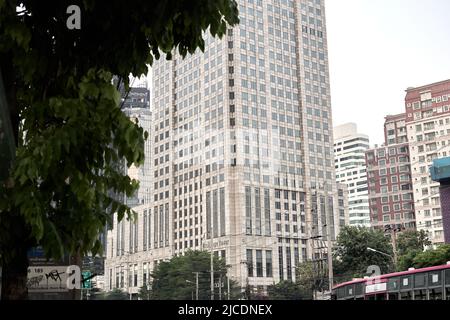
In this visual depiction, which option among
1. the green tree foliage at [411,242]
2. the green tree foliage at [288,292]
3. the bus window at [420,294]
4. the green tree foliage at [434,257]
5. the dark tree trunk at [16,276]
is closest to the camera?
the dark tree trunk at [16,276]

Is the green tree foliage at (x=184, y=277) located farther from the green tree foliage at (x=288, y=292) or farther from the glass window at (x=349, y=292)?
the glass window at (x=349, y=292)

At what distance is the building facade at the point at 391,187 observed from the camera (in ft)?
259

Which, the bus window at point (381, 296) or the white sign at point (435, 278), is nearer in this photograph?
the white sign at point (435, 278)

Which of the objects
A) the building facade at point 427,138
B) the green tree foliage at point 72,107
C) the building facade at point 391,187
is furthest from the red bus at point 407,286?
the building facade at point 391,187

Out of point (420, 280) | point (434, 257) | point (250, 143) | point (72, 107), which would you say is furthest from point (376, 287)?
point (250, 143)

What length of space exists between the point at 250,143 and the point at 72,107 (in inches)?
3079

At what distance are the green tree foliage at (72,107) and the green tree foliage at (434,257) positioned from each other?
94.6 ft

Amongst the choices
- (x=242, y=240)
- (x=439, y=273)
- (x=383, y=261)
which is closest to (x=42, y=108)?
(x=439, y=273)

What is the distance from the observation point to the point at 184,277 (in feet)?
176

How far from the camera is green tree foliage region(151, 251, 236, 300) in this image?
5344 cm

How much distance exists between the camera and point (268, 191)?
7894cm

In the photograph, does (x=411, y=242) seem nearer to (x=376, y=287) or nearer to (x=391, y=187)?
(x=391, y=187)

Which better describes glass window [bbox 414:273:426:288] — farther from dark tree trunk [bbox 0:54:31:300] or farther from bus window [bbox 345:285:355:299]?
dark tree trunk [bbox 0:54:31:300]

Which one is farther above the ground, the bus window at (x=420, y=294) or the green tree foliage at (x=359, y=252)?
the green tree foliage at (x=359, y=252)
